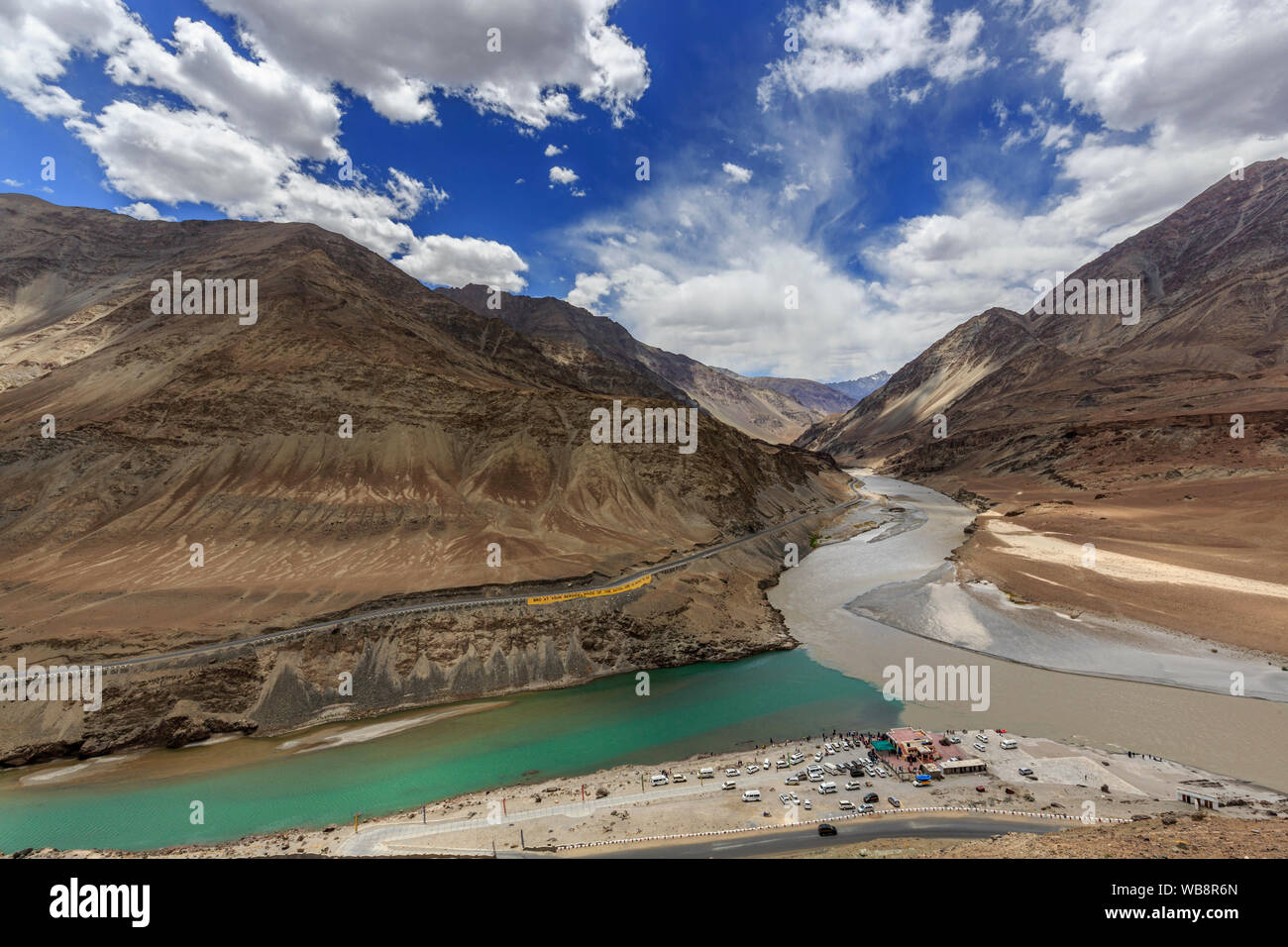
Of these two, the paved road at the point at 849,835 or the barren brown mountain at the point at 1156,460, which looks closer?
the paved road at the point at 849,835

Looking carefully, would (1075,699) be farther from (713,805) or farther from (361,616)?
(361,616)

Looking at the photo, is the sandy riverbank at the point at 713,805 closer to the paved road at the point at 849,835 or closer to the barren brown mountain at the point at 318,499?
the paved road at the point at 849,835

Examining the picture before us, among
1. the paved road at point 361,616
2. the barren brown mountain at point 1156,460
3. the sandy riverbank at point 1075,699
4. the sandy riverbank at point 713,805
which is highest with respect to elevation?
the barren brown mountain at point 1156,460

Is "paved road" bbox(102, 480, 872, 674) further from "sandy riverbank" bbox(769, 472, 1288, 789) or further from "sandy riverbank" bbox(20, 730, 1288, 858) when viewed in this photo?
"sandy riverbank" bbox(20, 730, 1288, 858)

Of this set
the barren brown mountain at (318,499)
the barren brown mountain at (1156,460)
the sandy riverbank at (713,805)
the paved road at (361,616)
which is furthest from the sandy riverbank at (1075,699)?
the paved road at (361,616)

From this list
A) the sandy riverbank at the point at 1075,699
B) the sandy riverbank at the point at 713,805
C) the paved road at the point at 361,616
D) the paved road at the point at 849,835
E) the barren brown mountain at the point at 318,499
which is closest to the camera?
the paved road at the point at 849,835

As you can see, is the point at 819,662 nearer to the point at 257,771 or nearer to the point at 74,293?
the point at 257,771

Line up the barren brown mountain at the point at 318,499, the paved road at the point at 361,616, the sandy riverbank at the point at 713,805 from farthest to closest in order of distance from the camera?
the barren brown mountain at the point at 318,499
the paved road at the point at 361,616
the sandy riverbank at the point at 713,805
